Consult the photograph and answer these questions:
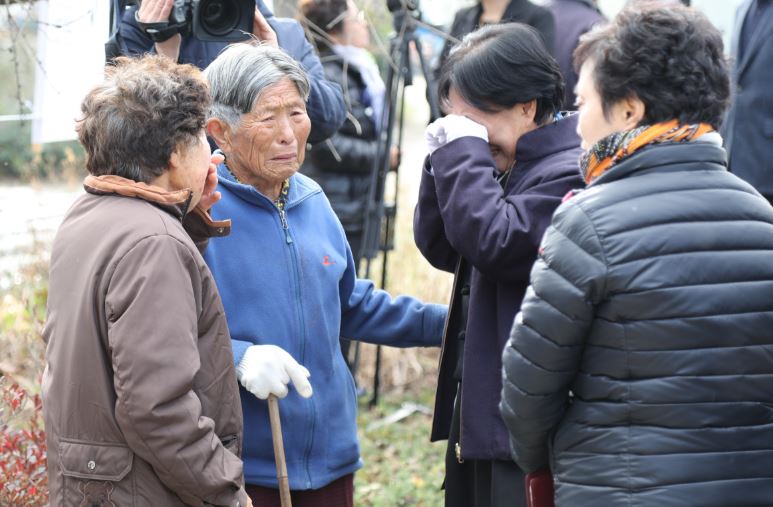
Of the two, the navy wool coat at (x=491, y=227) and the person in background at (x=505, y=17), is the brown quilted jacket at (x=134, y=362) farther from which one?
the person in background at (x=505, y=17)

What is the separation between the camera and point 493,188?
2.51m

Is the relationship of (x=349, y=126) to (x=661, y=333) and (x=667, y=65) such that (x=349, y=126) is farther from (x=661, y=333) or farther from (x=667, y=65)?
(x=661, y=333)

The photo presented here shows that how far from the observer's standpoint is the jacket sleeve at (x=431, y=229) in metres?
2.70

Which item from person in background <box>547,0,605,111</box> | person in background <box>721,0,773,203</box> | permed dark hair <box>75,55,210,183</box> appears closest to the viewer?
permed dark hair <box>75,55,210,183</box>

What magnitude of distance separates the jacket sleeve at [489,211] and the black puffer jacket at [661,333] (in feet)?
1.35

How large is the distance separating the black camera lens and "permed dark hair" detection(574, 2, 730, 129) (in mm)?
1597

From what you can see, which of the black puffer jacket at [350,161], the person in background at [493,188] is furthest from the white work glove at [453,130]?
the black puffer jacket at [350,161]

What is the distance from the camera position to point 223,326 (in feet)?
7.50

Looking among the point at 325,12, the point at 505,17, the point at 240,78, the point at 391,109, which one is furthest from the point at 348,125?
the point at 240,78

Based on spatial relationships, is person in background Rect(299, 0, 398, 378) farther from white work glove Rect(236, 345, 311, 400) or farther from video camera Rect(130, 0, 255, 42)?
white work glove Rect(236, 345, 311, 400)

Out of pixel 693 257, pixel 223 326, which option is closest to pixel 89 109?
pixel 223 326

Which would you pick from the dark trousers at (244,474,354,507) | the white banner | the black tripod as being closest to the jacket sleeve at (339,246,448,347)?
the dark trousers at (244,474,354,507)

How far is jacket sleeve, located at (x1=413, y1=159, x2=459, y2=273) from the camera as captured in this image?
270cm

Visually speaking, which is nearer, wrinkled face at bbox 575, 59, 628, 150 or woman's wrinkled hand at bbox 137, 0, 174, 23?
wrinkled face at bbox 575, 59, 628, 150
